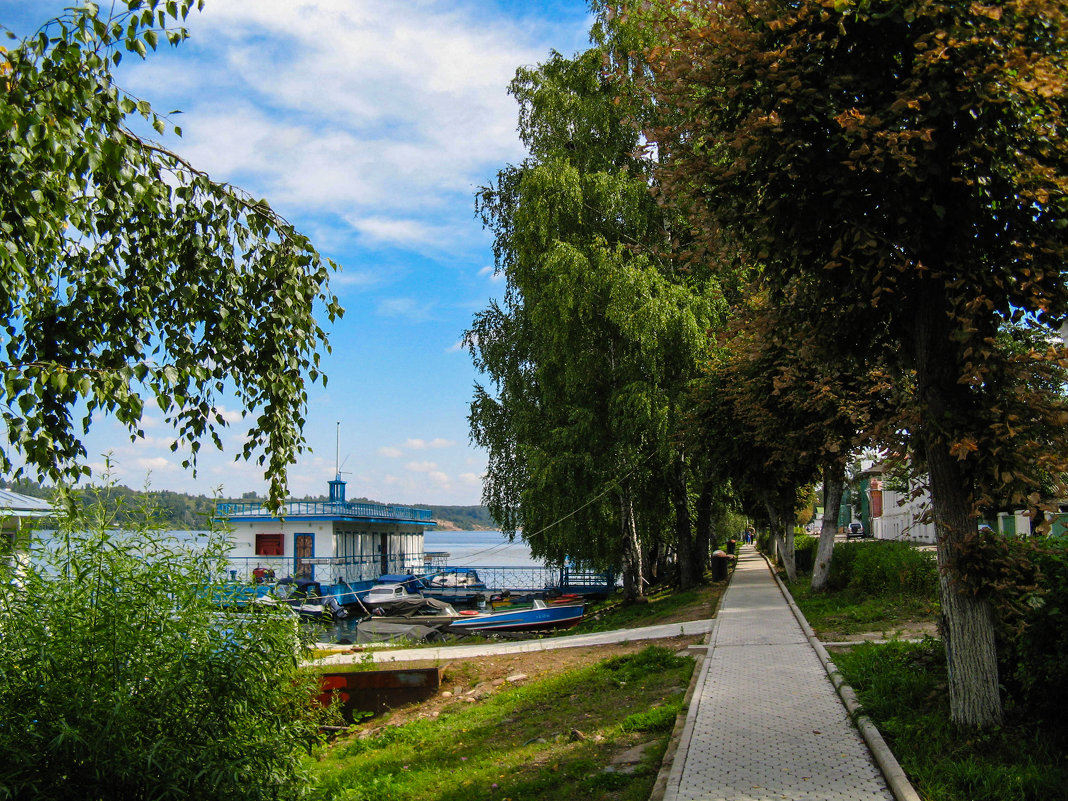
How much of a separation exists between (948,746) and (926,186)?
410cm

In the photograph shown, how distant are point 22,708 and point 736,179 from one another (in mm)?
5944

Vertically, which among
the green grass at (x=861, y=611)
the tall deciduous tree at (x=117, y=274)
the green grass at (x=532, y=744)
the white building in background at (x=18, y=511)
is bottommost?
the green grass at (x=532, y=744)

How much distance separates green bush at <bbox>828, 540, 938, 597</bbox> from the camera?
14727mm

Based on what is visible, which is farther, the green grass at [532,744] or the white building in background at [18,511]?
the green grass at [532,744]

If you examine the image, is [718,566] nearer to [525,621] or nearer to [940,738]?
[525,621]

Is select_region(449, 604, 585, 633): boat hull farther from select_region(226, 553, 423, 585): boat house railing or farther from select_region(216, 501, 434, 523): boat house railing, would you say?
select_region(216, 501, 434, 523): boat house railing

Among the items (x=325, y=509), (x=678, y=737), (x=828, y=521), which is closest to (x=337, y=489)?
(x=325, y=509)

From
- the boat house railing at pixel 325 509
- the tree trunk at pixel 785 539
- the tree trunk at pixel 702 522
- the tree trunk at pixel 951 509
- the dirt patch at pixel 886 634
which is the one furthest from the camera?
the boat house railing at pixel 325 509

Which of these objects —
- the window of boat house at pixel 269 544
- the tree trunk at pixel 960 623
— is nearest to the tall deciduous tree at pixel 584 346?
the tree trunk at pixel 960 623

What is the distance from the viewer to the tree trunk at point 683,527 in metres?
21.8

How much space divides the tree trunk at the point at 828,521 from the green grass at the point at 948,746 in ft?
35.4

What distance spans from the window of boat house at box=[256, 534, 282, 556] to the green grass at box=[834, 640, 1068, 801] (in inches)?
1292

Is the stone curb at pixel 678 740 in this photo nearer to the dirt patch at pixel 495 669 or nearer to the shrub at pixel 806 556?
the dirt patch at pixel 495 669

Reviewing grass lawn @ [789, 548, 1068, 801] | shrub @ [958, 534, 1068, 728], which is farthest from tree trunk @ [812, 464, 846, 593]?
shrub @ [958, 534, 1068, 728]
